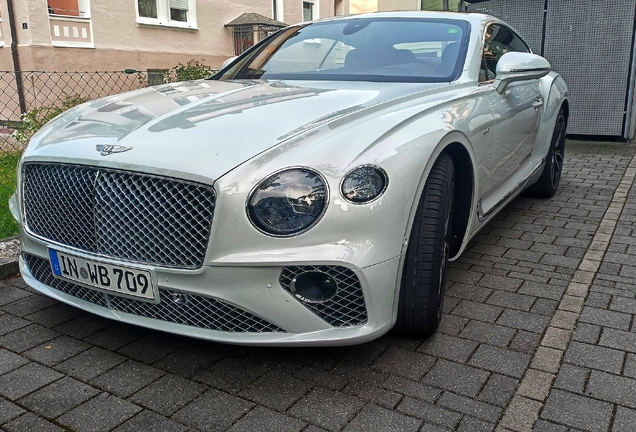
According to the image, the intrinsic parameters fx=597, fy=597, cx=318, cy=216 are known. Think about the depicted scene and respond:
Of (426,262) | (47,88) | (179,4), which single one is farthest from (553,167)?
(179,4)

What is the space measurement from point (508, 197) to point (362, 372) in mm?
2007

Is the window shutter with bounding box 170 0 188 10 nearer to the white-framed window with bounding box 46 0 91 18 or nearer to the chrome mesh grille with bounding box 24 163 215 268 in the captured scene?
the white-framed window with bounding box 46 0 91 18


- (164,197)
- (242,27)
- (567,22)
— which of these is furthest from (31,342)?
(242,27)

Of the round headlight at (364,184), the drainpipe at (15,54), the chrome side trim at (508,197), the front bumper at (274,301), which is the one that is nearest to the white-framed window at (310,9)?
the drainpipe at (15,54)

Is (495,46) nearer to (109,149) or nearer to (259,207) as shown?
(259,207)

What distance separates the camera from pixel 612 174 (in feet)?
21.6

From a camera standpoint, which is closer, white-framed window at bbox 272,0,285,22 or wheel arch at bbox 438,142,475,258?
wheel arch at bbox 438,142,475,258

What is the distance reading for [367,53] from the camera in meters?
3.61

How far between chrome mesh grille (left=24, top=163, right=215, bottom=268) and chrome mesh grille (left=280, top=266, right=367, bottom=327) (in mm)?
342

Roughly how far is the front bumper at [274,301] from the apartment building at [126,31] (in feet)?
40.1

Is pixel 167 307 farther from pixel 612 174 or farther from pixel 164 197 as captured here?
pixel 612 174

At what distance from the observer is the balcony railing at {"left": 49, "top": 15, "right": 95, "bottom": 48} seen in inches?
508

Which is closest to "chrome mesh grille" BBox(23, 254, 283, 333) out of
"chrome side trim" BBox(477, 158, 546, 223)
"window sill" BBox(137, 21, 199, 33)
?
"chrome side trim" BBox(477, 158, 546, 223)

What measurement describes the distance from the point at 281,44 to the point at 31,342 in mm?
2436
